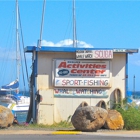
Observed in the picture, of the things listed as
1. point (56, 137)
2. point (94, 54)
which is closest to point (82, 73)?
point (94, 54)

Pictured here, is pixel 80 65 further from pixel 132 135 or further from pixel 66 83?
pixel 132 135

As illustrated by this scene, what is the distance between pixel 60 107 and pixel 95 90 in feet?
6.27

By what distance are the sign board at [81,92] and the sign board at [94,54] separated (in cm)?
163

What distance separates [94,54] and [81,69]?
985 millimetres

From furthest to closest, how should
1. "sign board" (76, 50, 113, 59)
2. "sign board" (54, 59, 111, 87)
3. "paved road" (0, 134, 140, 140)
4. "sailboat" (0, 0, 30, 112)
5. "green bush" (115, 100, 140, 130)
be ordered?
1. "sailboat" (0, 0, 30, 112)
2. "sign board" (54, 59, 111, 87)
3. "sign board" (76, 50, 113, 59)
4. "green bush" (115, 100, 140, 130)
5. "paved road" (0, 134, 140, 140)

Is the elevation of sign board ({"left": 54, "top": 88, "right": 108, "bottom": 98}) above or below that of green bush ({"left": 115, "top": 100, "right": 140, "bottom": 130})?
above

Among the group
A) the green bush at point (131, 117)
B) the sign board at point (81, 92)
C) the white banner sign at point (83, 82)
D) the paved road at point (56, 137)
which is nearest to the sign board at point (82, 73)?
the white banner sign at point (83, 82)

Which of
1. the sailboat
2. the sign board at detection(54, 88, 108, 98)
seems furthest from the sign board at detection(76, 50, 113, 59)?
the sailboat

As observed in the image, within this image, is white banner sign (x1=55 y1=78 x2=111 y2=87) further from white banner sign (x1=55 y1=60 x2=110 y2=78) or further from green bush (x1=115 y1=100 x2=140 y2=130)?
green bush (x1=115 y1=100 x2=140 y2=130)

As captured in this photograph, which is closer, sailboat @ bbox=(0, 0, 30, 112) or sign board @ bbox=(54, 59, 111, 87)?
sign board @ bbox=(54, 59, 111, 87)

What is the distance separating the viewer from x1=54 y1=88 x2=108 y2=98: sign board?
2255cm

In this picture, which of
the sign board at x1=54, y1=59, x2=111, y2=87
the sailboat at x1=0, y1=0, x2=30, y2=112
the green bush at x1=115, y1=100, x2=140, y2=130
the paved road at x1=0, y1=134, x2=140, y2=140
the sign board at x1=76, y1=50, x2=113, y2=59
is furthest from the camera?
the sailboat at x1=0, y1=0, x2=30, y2=112

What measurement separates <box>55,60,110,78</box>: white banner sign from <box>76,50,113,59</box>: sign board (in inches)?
13.1

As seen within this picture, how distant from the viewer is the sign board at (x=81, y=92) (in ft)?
74.0
